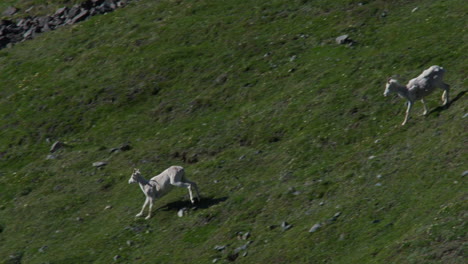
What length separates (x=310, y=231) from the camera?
→ 28969mm

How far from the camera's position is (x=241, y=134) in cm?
3956

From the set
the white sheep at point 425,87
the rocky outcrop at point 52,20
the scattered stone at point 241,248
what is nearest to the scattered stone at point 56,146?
the scattered stone at point 241,248

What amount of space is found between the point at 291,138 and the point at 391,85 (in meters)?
5.22

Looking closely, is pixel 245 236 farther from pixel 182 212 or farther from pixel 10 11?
pixel 10 11

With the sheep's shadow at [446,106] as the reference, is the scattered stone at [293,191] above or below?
below

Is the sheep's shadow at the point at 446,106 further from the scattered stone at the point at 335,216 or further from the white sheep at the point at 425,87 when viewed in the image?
the scattered stone at the point at 335,216

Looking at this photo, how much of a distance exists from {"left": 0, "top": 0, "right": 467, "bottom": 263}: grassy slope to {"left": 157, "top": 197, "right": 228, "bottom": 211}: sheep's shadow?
0.15 metres

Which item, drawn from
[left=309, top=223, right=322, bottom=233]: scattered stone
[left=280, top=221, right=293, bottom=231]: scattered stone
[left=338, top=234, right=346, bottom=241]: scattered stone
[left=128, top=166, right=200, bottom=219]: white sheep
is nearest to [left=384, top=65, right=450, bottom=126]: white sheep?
[left=280, top=221, right=293, bottom=231]: scattered stone

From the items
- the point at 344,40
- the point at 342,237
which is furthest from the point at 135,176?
the point at 344,40

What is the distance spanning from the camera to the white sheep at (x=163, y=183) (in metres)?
34.3

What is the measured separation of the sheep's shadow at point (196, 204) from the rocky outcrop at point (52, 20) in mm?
29613

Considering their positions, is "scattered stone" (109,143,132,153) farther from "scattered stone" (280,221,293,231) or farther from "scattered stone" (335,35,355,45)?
"scattered stone" (280,221,293,231)

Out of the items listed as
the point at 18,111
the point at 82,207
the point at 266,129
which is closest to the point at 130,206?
the point at 82,207

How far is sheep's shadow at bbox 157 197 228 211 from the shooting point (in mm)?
33906
